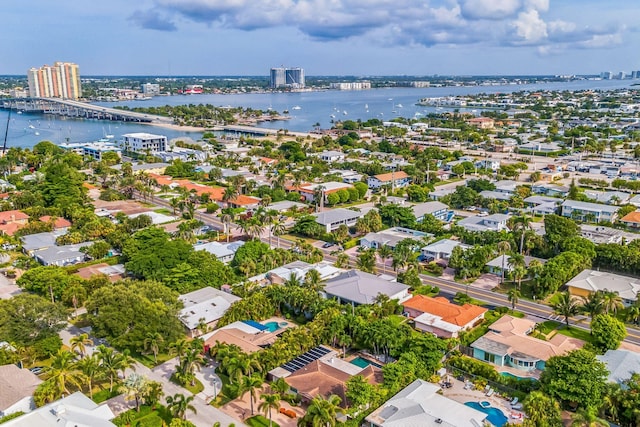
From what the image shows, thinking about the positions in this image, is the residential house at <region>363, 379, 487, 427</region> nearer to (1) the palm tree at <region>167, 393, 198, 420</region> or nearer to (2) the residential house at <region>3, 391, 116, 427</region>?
(1) the palm tree at <region>167, 393, 198, 420</region>

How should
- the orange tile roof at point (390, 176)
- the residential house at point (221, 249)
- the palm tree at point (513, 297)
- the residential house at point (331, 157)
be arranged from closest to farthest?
the palm tree at point (513, 297), the residential house at point (221, 249), the orange tile roof at point (390, 176), the residential house at point (331, 157)

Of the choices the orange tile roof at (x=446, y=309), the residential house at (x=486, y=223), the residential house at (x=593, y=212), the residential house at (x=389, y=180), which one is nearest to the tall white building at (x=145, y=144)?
the residential house at (x=389, y=180)

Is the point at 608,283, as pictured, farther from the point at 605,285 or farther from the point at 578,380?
the point at 578,380

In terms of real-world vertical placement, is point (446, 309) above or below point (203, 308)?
below

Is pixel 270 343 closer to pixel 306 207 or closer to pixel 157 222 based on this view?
pixel 157 222

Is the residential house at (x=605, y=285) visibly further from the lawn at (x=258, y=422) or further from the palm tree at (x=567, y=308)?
the lawn at (x=258, y=422)

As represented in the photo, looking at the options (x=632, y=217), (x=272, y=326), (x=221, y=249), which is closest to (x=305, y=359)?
(x=272, y=326)

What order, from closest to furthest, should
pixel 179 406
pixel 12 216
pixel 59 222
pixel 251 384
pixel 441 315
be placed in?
pixel 179 406 < pixel 251 384 < pixel 441 315 < pixel 59 222 < pixel 12 216
